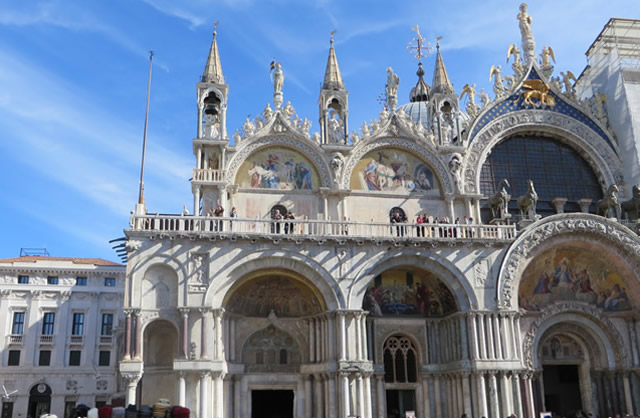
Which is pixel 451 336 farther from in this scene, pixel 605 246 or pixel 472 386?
pixel 605 246

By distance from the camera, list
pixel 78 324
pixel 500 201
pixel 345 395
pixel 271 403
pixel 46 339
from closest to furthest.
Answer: pixel 345 395
pixel 271 403
pixel 500 201
pixel 46 339
pixel 78 324

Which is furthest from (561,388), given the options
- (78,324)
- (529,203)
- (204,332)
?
(78,324)

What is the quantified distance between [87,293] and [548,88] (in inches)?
1204

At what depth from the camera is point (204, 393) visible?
24141mm

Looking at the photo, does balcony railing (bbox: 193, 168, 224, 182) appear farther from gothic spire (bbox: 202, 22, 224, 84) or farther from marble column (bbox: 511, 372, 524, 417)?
marble column (bbox: 511, 372, 524, 417)

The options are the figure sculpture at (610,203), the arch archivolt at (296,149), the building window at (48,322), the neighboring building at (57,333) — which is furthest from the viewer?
the building window at (48,322)

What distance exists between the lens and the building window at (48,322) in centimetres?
4178

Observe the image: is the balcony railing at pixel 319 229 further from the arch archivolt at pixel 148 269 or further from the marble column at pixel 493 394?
the marble column at pixel 493 394

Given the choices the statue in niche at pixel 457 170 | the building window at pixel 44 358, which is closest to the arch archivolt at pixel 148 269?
the statue in niche at pixel 457 170

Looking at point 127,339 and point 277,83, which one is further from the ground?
point 277,83

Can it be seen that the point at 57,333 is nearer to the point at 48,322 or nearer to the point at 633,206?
the point at 48,322

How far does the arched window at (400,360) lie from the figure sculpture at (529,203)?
7814 millimetres

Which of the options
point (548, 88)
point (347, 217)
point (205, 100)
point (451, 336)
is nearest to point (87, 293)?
point (205, 100)

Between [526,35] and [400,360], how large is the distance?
1784cm
